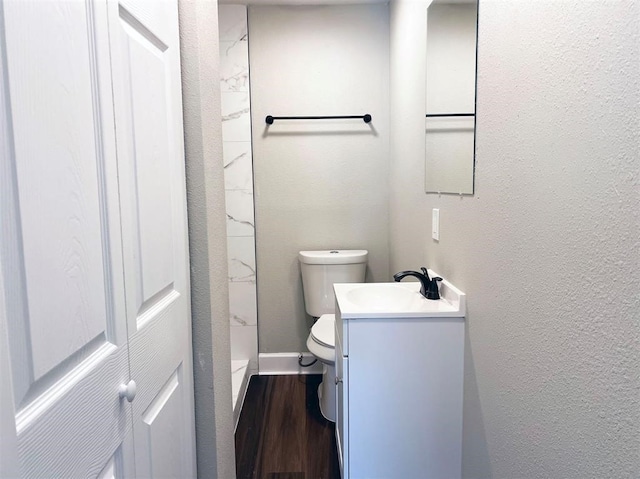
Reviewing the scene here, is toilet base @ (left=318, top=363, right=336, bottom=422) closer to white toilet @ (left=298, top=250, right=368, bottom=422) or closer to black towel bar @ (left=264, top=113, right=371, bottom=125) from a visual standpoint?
white toilet @ (left=298, top=250, right=368, bottom=422)

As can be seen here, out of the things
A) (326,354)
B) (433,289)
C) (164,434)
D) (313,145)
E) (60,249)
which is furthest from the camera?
(313,145)

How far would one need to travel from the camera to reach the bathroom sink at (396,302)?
1.30 m

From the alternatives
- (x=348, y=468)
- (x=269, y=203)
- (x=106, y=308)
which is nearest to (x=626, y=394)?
(x=106, y=308)

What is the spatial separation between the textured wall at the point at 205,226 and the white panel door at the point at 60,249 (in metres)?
0.38

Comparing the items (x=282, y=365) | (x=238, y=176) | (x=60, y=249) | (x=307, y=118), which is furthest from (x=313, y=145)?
(x=60, y=249)

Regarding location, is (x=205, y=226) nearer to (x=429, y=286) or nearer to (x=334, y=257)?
(x=429, y=286)

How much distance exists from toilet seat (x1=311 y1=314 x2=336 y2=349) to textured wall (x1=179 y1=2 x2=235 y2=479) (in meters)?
0.75

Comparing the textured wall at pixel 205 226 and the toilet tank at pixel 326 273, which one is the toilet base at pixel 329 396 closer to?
the toilet tank at pixel 326 273

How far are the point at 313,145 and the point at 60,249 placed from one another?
6.82 feet

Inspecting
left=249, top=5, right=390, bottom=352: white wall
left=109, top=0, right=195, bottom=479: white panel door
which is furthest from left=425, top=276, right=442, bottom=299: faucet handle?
left=249, top=5, right=390, bottom=352: white wall

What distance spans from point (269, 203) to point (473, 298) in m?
1.62

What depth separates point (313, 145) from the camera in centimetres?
249

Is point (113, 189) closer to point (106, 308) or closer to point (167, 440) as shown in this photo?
point (106, 308)

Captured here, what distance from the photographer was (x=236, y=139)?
2455 millimetres
